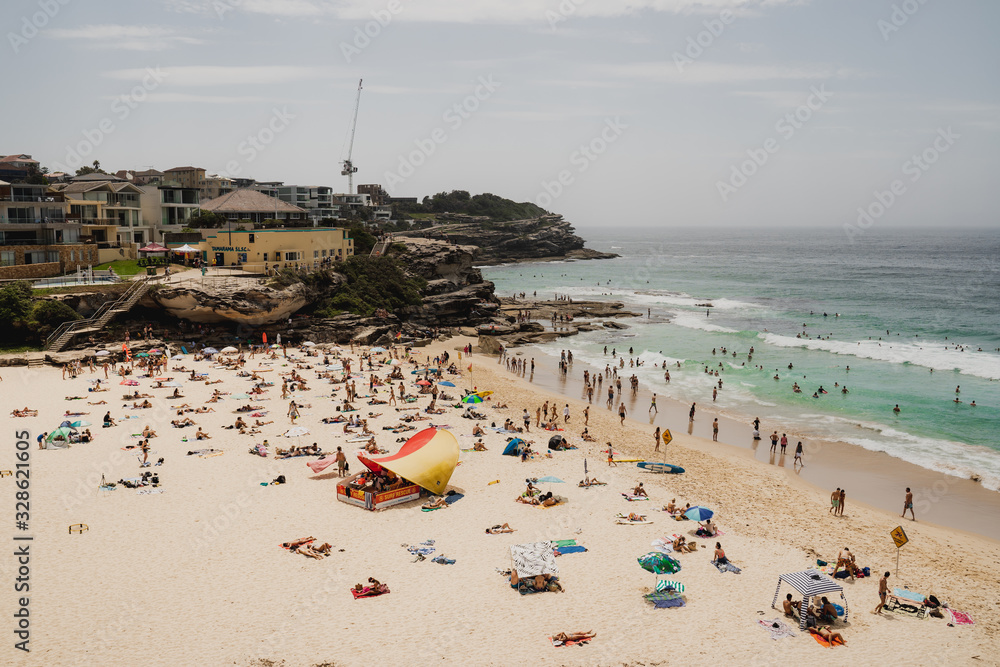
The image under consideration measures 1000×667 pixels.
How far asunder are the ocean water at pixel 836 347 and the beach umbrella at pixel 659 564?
45.9ft

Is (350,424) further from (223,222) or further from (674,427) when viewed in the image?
(223,222)

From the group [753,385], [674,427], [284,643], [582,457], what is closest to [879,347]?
[753,385]

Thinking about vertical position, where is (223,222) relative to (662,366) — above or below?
above

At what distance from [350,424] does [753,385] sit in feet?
72.1

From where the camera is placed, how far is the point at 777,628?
1232 cm

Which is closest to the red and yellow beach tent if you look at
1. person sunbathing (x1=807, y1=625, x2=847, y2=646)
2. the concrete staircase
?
person sunbathing (x1=807, y1=625, x2=847, y2=646)

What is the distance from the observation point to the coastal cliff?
5032 inches

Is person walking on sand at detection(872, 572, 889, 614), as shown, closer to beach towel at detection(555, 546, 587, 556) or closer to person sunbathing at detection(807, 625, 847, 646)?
person sunbathing at detection(807, 625, 847, 646)

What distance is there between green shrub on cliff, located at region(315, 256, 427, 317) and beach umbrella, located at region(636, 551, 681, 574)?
3251 cm

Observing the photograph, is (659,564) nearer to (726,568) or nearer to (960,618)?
(726,568)

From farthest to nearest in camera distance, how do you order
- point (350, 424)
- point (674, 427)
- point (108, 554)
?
point (674, 427) → point (350, 424) → point (108, 554)

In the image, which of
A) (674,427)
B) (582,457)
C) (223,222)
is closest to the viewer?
(582,457)

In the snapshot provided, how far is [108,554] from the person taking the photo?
14227 millimetres

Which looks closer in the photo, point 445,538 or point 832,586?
point 832,586
